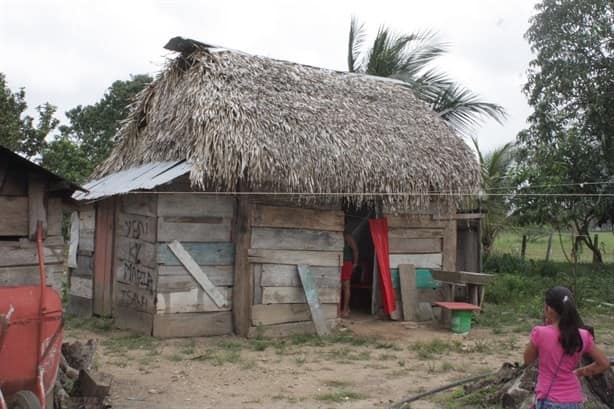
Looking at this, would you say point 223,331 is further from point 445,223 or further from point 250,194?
point 445,223

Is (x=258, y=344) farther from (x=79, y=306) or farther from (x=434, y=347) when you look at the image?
(x=79, y=306)

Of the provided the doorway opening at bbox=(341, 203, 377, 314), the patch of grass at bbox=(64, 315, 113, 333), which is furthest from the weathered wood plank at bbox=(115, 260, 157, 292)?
the doorway opening at bbox=(341, 203, 377, 314)

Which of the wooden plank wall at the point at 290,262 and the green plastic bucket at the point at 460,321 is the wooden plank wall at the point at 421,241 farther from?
the wooden plank wall at the point at 290,262

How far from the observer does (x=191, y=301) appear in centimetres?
873

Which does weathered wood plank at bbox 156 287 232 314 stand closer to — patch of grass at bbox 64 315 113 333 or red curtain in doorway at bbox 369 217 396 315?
patch of grass at bbox 64 315 113 333

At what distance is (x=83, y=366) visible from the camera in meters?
6.09

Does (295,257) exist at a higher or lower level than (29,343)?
higher

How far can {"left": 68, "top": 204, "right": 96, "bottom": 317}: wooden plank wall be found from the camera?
10281mm

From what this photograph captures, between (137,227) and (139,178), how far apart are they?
2.55 feet

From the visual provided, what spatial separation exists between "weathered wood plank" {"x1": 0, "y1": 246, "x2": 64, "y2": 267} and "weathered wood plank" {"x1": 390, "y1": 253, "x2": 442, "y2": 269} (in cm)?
625

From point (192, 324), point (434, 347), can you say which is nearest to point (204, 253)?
point (192, 324)

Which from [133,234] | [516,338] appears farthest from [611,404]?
[133,234]

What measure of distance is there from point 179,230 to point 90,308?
2.57 m

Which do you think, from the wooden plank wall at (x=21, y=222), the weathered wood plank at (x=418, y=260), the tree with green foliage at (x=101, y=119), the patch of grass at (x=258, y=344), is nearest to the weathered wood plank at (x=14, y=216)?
the wooden plank wall at (x=21, y=222)
